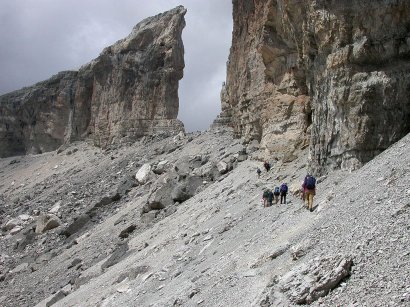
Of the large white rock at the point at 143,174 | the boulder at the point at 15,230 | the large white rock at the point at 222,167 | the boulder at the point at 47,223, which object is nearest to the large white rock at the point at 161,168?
the large white rock at the point at 143,174

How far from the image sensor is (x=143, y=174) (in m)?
31.5

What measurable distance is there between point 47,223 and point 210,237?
16.5 m

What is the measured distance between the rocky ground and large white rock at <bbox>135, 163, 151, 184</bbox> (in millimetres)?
91

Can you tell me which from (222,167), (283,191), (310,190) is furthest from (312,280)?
(222,167)

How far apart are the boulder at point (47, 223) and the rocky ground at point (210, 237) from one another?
0.07 metres

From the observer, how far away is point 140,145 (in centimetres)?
4388

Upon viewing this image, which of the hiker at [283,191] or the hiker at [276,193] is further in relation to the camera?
the hiker at [276,193]

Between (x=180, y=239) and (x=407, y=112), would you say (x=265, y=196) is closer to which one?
(x=180, y=239)

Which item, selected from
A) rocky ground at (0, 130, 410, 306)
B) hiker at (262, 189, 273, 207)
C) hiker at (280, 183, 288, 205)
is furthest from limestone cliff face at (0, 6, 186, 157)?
hiker at (280, 183, 288, 205)

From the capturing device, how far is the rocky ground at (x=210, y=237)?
6926 millimetres

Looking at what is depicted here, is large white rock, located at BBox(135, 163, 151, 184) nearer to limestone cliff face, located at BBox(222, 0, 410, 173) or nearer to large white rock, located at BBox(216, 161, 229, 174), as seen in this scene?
large white rock, located at BBox(216, 161, 229, 174)

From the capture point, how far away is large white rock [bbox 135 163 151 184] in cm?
3097

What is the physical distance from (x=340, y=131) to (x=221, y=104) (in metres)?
25.9

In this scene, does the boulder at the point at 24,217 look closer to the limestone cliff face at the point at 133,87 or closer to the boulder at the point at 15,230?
the boulder at the point at 15,230
